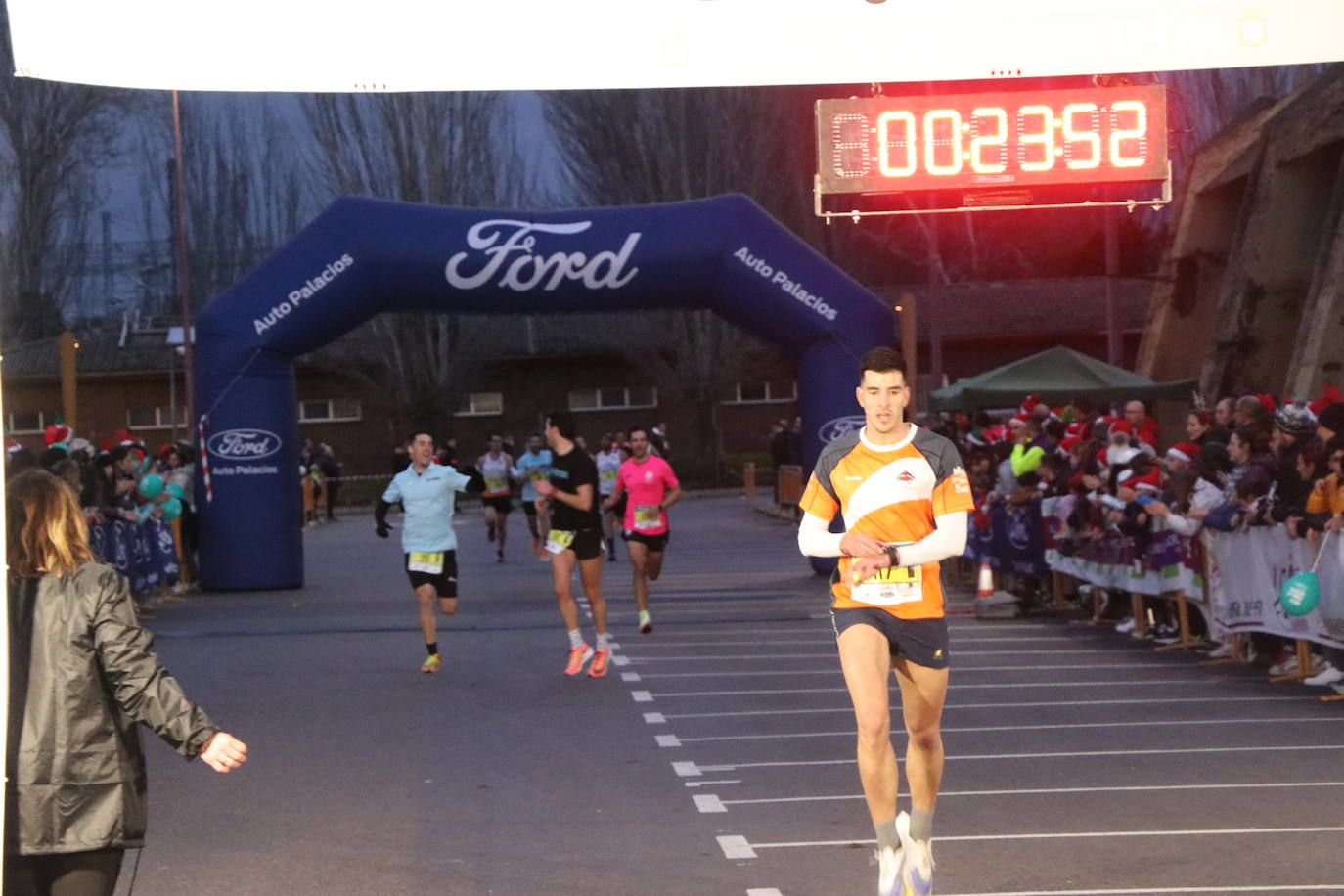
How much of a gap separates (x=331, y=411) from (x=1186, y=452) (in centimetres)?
5149

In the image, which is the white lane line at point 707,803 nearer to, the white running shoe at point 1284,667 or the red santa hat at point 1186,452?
the white running shoe at point 1284,667

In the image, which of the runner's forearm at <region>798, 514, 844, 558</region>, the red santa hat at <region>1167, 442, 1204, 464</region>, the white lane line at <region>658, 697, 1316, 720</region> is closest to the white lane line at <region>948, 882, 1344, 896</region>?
the runner's forearm at <region>798, 514, 844, 558</region>

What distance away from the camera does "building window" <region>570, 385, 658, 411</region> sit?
209ft

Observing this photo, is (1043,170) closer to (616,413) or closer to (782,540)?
(782,540)

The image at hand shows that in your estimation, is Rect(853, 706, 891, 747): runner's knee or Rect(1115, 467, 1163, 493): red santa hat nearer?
Rect(853, 706, 891, 747): runner's knee

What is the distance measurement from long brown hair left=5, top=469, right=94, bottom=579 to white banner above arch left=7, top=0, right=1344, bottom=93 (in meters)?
1.58

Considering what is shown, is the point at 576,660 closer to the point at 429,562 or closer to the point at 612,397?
the point at 429,562

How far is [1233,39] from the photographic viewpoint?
6.23m

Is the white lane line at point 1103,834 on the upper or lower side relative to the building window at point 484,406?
lower

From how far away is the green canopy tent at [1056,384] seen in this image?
22.3 m

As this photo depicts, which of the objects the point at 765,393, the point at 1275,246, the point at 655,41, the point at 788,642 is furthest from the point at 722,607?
the point at 765,393

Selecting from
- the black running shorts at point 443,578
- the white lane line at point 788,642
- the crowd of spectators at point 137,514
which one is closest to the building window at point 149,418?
the crowd of spectators at point 137,514

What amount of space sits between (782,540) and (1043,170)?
18.0m

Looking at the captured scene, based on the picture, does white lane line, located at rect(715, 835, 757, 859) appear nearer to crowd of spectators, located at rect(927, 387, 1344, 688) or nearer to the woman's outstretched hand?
the woman's outstretched hand
